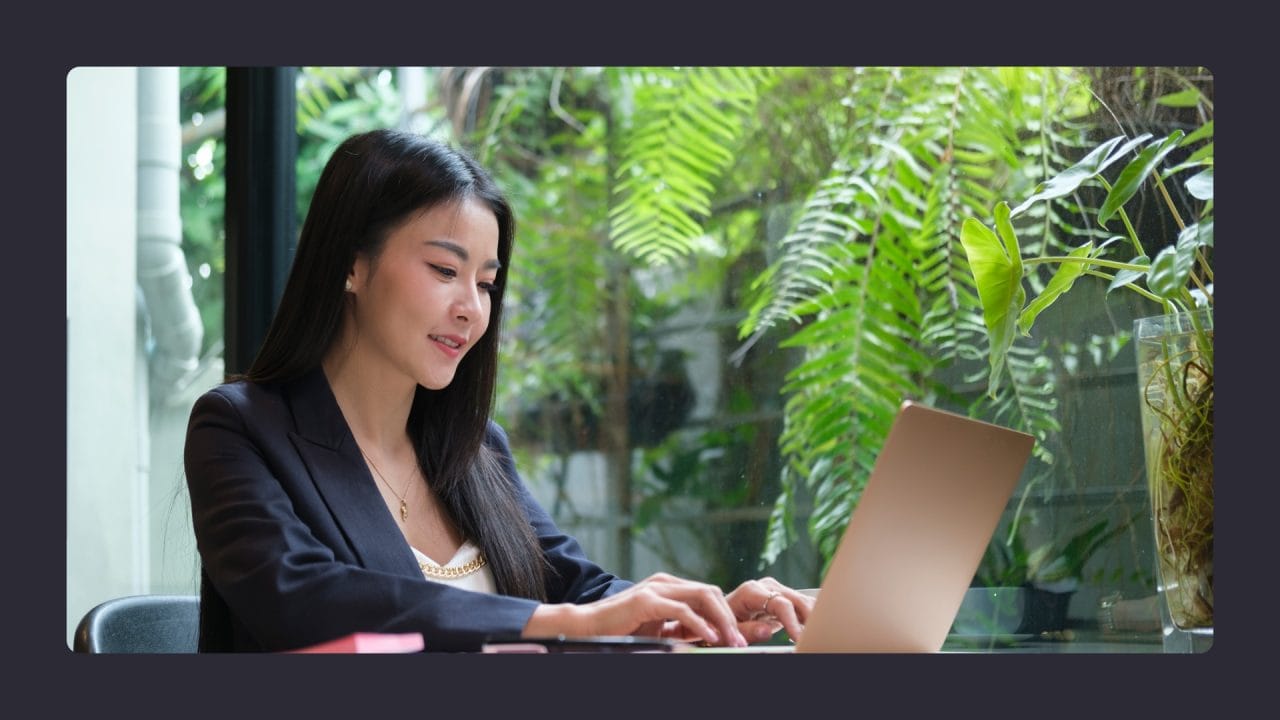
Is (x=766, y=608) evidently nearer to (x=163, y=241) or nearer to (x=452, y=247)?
(x=452, y=247)

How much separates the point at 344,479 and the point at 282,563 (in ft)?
0.72

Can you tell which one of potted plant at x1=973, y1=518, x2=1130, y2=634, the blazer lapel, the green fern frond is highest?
the green fern frond

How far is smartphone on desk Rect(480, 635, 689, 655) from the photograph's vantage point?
3.20ft

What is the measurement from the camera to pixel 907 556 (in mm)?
1039

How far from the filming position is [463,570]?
4.83ft

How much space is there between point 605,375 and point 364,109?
766 mm

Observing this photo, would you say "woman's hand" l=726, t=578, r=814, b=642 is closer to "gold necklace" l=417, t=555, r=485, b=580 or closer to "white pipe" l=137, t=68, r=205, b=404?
"gold necklace" l=417, t=555, r=485, b=580

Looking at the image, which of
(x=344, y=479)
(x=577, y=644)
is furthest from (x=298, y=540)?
(x=577, y=644)

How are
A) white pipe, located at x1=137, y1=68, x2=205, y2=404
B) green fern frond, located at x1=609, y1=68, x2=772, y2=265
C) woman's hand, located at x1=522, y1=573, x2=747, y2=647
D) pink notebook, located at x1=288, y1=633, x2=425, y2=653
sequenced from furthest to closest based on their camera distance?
green fern frond, located at x1=609, y1=68, x2=772, y2=265 → white pipe, located at x1=137, y1=68, x2=205, y2=404 → woman's hand, located at x1=522, y1=573, x2=747, y2=647 → pink notebook, located at x1=288, y1=633, x2=425, y2=653

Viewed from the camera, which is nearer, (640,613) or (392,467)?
(640,613)

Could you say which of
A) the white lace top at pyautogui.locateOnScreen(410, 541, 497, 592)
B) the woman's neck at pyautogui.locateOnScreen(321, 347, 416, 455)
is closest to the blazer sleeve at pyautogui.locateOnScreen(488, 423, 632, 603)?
the white lace top at pyautogui.locateOnScreen(410, 541, 497, 592)

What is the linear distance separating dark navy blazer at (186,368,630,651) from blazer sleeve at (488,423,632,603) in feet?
0.97

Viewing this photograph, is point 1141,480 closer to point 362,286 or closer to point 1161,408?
point 1161,408

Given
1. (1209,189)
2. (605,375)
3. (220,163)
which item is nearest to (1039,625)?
(1209,189)
